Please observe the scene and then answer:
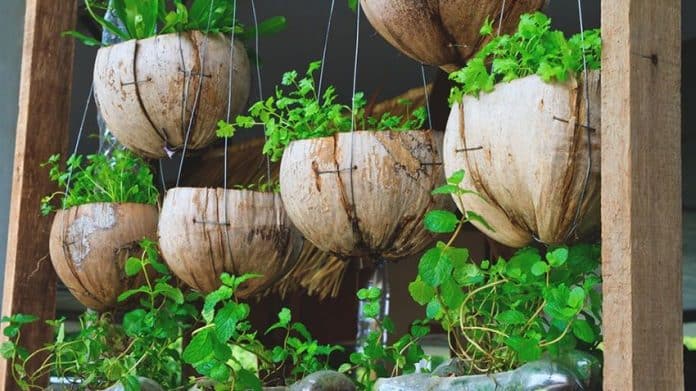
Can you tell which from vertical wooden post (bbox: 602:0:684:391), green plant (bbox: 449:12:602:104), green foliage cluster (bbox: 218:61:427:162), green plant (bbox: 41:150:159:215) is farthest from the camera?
green plant (bbox: 41:150:159:215)

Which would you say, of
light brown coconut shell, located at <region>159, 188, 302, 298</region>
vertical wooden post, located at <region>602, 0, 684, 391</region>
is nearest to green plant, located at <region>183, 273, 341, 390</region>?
light brown coconut shell, located at <region>159, 188, 302, 298</region>

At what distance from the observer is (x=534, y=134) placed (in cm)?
103

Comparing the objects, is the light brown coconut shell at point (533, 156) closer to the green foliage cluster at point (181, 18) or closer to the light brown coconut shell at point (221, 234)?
the light brown coconut shell at point (221, 234)

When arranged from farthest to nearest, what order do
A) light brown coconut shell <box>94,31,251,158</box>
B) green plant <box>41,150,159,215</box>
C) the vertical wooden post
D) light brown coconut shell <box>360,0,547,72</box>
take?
green plant <box>41,150,159,215</box>, light brown coconut shell <box>94,31,251,158</box>, light brown coconut shell <box>360,0,547,72</box>, the vertical wooden post

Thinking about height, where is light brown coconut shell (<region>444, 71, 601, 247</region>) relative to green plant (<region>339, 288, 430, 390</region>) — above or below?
above

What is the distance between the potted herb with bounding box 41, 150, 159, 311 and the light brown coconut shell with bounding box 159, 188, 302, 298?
0.21 meters

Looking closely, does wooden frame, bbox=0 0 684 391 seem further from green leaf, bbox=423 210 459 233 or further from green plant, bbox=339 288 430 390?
green plant, bbox=339 288 430 390

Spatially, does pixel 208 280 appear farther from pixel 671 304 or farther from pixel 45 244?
pixel 671 304

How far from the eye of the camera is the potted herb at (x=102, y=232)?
5.41 ft

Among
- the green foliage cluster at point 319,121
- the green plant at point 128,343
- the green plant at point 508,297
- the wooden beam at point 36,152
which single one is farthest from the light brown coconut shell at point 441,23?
the wooden beam at point 36,152

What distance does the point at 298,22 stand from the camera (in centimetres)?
352

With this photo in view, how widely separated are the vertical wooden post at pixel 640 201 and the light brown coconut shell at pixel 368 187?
1.12ft

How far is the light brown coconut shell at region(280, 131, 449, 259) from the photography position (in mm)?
1260

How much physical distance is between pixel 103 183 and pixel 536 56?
955 mm
